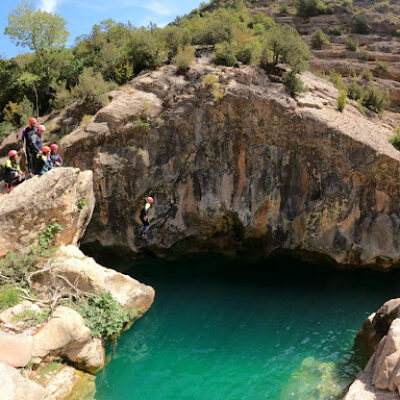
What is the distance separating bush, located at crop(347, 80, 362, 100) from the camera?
58.5 ft

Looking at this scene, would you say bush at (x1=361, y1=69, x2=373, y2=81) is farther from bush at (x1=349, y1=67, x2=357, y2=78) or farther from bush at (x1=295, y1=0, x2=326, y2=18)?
bush at (x1=295, y1=0, x2=326, y2=18)

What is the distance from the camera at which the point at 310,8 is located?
2800 cm

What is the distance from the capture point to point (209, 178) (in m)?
16.2

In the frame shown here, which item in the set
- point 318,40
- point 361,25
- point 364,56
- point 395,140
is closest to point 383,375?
point 395,140

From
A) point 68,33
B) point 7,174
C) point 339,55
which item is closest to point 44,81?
point 68,33

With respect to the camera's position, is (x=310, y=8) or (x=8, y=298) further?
(x=310, y=8)

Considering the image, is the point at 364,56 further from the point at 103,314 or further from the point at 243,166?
the point at 103,314

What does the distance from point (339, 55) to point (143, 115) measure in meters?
13.8

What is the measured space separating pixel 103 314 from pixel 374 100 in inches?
608

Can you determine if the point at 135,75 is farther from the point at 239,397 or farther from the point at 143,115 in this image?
the point at 239,397

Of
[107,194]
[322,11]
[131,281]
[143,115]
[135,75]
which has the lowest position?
[131,281]

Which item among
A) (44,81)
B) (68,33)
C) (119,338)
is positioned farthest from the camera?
(68,33)

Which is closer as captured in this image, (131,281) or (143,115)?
(131,281)

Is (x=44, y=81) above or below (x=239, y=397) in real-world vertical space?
above
